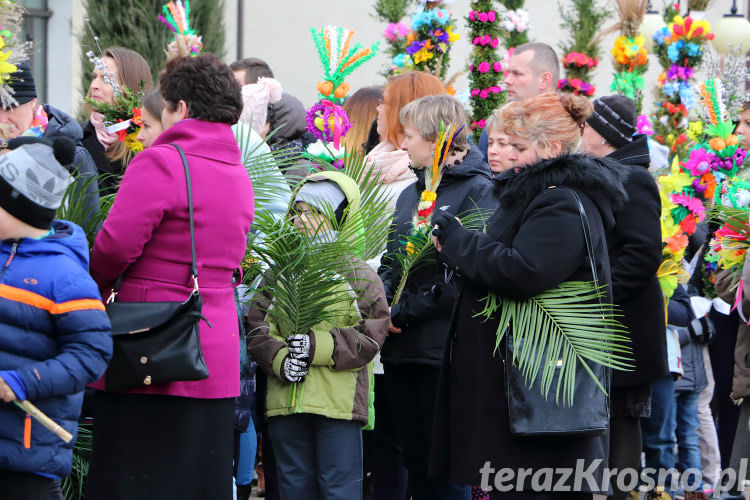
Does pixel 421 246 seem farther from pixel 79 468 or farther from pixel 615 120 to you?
pixel 79 468

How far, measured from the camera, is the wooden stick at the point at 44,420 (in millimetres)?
3006

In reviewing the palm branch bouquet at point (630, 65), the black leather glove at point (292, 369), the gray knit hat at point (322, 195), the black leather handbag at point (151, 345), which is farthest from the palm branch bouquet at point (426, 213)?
the palm branch bouquet at point (630, 65)

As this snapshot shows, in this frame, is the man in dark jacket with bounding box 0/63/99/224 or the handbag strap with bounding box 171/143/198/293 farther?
the man in dark jacket with bounding box 0/63/99/224

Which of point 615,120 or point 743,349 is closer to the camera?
point 743,349

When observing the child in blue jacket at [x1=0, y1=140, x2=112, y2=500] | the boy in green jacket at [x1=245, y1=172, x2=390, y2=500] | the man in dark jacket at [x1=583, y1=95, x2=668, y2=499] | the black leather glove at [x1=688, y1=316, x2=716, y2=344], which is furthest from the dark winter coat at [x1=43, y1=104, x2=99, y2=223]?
the black leather glove at [x1=688, y1=316, x2=716, y2=344]

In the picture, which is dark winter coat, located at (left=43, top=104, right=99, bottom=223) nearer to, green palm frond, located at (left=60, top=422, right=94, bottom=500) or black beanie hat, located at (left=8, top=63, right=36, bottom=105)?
black beanie hat, located at (left=8, top=63, right=36, bottom=105)

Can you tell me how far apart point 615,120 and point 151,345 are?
2558 mm

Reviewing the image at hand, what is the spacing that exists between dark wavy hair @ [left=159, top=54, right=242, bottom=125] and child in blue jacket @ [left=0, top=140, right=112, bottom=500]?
0.68 metres

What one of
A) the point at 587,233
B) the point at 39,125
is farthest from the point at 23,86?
the point at 587,233

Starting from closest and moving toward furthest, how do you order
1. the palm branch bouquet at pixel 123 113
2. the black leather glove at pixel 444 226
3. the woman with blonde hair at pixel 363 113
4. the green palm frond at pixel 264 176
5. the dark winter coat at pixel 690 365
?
1. the black leather glove at pixel 444 226
2. the green palm frond at pixel 264 176
3. the palm branch bouquet at pixel 123 113
4. the woman with blonde hair at pixel 363 113
5. the dark winter coat at pixel 690 365

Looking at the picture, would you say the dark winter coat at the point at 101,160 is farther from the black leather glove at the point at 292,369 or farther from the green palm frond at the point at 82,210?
the black leather glove at the point at 292,369

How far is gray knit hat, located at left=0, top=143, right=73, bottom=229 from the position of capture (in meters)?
3.11

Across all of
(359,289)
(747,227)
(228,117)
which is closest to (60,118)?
(228,117)

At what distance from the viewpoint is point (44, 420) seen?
9.93 ft
